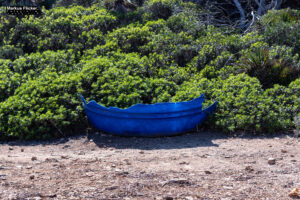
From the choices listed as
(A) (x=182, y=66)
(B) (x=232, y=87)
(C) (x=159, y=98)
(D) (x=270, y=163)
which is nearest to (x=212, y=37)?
(A) (x=182, y=66)

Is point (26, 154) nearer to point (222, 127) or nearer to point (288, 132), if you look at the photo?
point (222, 127)

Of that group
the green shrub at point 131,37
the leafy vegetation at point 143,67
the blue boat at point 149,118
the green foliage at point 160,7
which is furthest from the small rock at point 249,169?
the green foliage at point 160,7

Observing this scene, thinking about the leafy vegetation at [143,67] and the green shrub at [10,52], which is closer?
the leafy vegetation at [143,67]

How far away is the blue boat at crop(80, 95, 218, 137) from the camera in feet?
18.2

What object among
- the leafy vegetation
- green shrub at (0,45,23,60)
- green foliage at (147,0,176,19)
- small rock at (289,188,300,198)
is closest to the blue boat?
the leafy vegetation

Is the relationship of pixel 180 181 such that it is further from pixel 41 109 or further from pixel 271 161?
pixel 41 109

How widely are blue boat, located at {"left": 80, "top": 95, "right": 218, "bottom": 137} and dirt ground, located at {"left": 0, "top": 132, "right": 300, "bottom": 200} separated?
0.46 feet

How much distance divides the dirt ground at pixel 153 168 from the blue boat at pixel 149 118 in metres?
0.14

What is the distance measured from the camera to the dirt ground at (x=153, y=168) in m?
3.54

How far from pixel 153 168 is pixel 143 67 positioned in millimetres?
3194

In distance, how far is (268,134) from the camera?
18.9 ft

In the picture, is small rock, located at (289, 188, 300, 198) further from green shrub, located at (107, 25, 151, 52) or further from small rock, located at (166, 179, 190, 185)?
green shrub, located at (107, 25, 151, 52)

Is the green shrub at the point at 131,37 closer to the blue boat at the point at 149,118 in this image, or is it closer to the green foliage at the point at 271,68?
the green foliage at the point at 271,68

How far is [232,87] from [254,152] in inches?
67.8
